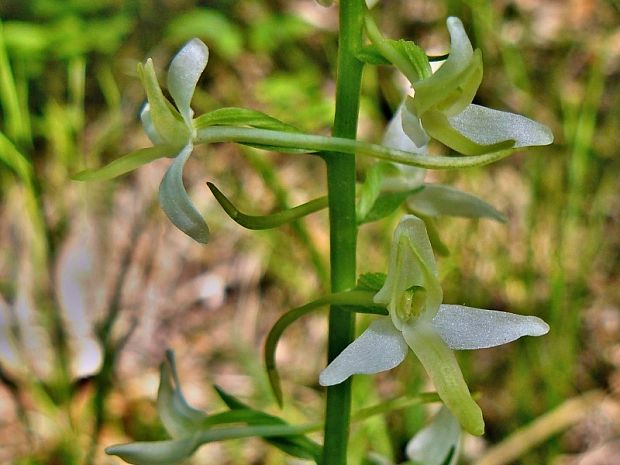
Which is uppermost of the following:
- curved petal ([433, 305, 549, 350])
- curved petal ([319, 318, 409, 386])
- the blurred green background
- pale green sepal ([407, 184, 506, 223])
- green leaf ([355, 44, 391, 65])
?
green leaf ([355, 44, 391, 65])

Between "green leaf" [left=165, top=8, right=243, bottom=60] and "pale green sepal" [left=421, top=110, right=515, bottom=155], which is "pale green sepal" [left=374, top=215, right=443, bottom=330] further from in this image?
"green leaf" [left=165, top=8, right=243, bottom=60]

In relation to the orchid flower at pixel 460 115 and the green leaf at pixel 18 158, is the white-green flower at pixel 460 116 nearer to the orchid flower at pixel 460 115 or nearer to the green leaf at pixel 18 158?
the orchid flower at pixel 460 115

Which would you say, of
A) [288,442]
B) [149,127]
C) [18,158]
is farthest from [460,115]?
[18,158]

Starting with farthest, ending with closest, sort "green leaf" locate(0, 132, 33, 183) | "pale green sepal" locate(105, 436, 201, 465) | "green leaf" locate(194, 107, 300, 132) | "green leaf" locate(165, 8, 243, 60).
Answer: "green leaf" locate(165, 8, 243, 60), "green leaf" locate(0, 132, 33, 183), "pale green sepal" locate(105, 436, 201, 465), "green leaf" locate(194, 107, 300, 132)

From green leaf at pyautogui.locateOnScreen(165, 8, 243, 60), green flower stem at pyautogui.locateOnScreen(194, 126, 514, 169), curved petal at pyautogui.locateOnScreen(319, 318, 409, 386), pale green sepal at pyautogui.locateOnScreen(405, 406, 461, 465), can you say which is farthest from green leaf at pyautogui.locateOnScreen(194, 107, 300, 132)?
green leaf at pyautogui.locateOnScreen(165, 8, 243, 60)

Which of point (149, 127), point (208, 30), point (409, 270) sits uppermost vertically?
point (149, 127)

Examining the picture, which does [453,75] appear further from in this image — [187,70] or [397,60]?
[187,70]

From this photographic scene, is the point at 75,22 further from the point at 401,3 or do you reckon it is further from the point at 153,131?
the point at 153,131
